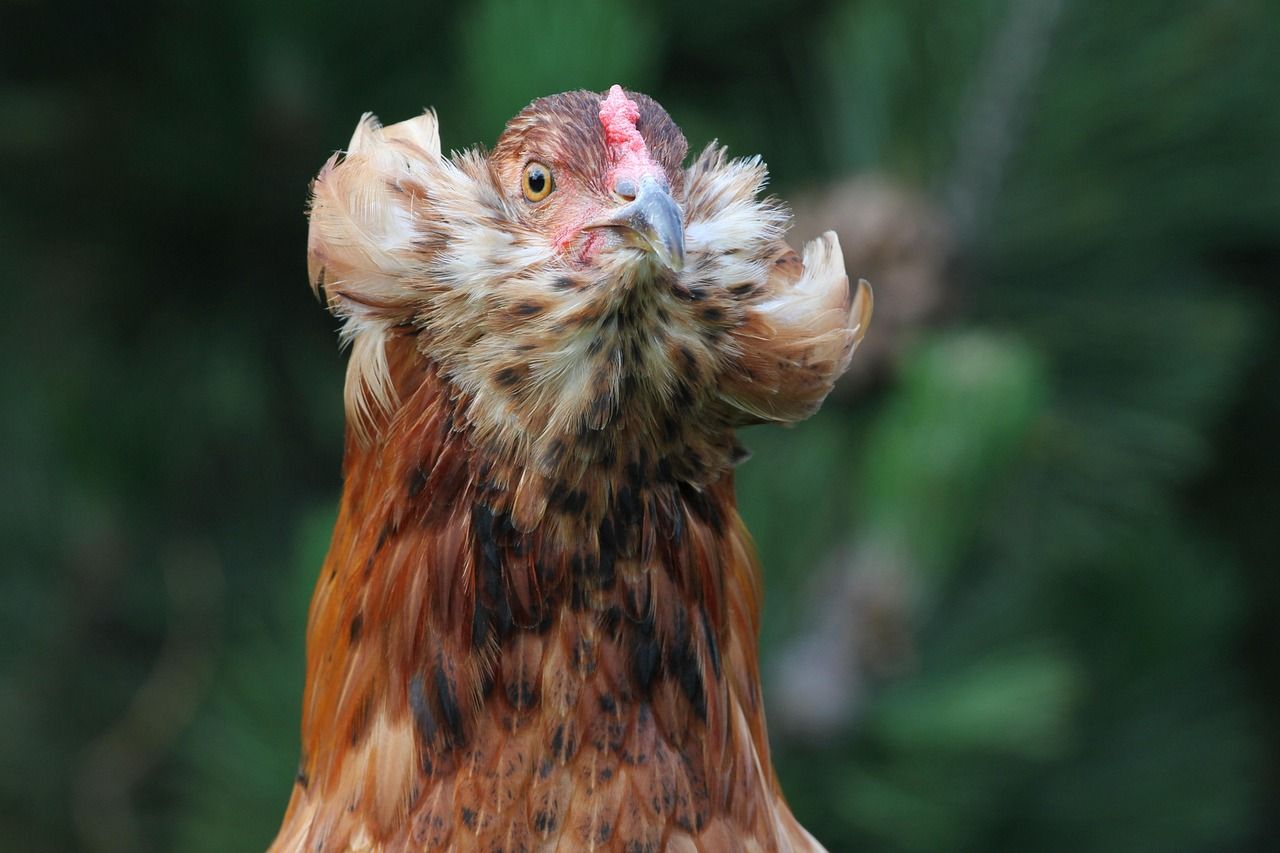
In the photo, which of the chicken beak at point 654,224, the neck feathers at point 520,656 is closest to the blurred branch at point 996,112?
the neck feathers at point 520,656

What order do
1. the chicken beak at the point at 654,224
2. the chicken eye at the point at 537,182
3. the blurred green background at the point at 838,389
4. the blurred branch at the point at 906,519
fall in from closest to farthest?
the chicken beak at the point at 654,224
the chicken eye at the point at 537,182
the blurred branch at the point at 906,519
the blurred green background at the point at 838,389

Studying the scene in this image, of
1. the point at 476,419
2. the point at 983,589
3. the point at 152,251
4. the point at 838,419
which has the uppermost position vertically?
the point at 152,251

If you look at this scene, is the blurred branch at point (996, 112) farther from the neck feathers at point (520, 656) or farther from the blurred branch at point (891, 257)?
the neck feathers at point (520, 656)

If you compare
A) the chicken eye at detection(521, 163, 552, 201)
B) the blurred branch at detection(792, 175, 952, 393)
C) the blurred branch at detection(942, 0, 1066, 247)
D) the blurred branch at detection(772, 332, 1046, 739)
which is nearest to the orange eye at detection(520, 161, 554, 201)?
the chicken eye at detection(521, 163, 552, 201)

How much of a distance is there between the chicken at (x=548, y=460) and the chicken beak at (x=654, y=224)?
0.05 feet

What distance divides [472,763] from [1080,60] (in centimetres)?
191

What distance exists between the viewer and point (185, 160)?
2932 mm

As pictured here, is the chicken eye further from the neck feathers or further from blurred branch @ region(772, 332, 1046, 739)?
blurred branch @ region(772, 332, 1046, 739)

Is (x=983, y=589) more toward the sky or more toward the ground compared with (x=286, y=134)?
more toward the ground

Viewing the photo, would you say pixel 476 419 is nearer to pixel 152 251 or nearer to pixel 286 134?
pixel 286 134

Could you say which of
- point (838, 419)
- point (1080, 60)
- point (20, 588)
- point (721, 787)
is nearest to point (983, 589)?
point (838, 419)

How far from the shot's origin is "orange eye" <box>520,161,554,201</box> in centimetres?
131

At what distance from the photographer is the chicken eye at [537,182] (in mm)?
1309

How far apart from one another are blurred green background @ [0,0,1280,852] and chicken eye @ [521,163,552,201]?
1089 mm
